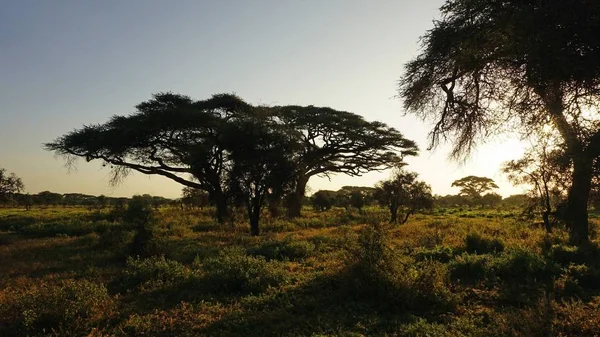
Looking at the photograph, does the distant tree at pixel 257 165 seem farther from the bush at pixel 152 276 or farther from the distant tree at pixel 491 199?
the distant tree at pixel 491 199

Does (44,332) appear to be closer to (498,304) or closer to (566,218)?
(498,304)

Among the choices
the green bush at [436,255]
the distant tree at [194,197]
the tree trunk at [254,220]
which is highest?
the distant tree at [194,197]

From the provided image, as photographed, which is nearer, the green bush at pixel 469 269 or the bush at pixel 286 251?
the green bush at pixel 469 269

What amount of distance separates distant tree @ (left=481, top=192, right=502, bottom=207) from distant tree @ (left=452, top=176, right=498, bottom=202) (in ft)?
8.12

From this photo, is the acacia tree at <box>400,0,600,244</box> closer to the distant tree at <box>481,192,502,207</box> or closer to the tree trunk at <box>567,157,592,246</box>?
the tree trunk at <box>567,157,592,246</box>

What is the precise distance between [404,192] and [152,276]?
26614mm

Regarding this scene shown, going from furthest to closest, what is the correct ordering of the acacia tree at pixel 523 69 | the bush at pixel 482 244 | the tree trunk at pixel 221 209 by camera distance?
the tree trunk at pixel 221 209, the bush at pixel 482 244, the acacia tree at pixel 523 69

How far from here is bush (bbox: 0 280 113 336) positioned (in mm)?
6191

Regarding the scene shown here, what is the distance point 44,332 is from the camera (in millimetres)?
6012

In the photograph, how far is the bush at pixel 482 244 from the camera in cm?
1357

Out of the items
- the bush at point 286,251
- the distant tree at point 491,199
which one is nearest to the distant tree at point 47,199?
the bush at point 286,251

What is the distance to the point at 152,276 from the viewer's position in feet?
31.8

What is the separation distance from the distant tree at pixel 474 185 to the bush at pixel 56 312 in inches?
3080

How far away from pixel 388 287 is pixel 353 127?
27.0 metres
